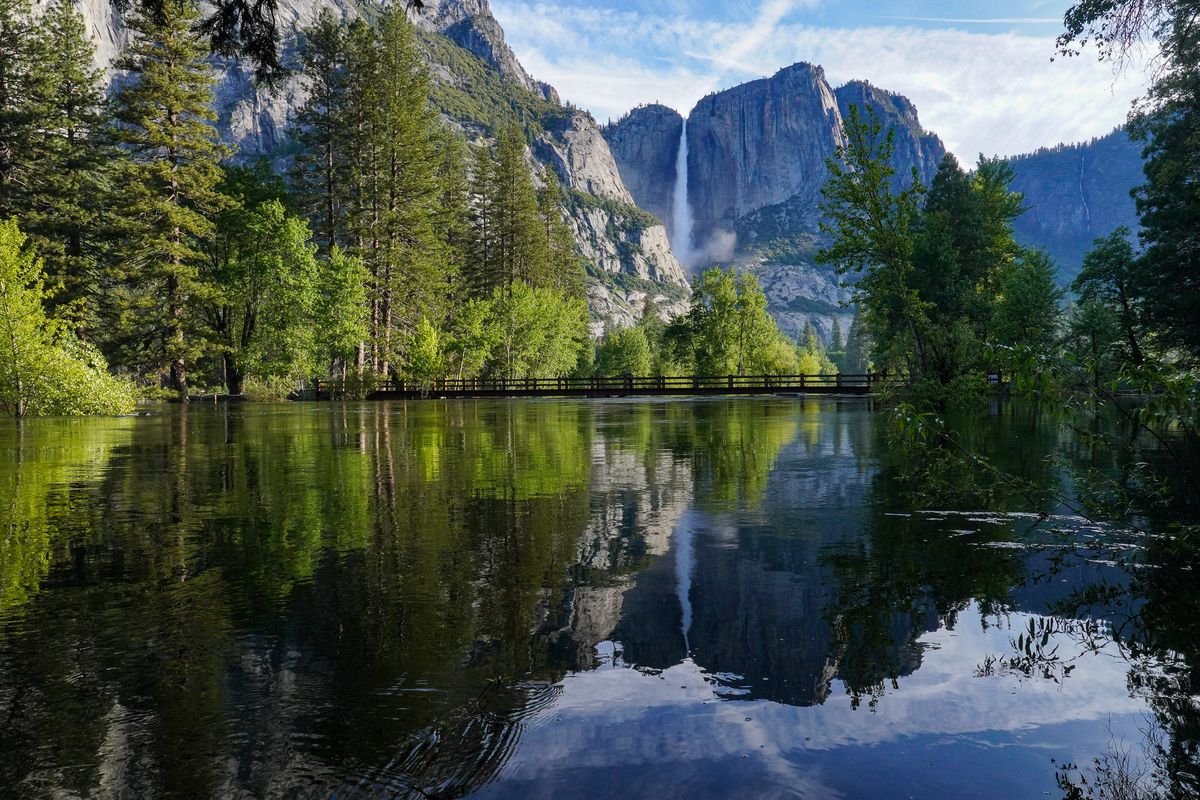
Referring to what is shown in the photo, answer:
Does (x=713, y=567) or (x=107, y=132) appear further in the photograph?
(x=107, y=132)

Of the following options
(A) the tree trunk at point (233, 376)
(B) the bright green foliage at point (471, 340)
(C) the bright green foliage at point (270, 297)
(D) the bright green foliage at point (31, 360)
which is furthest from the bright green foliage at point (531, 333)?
(D) the bright green foliage at point (31, 360)

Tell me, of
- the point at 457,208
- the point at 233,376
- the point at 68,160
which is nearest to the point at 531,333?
the point at 457,208

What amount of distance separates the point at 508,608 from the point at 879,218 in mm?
24365

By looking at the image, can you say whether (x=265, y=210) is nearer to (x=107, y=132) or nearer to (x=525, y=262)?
(x=107, y=132)

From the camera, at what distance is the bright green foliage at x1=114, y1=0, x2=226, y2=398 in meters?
44.8

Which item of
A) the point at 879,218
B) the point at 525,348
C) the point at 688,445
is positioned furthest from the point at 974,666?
the point at 525,348

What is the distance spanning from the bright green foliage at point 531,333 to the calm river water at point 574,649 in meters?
61.9

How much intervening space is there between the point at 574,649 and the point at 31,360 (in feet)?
99.3

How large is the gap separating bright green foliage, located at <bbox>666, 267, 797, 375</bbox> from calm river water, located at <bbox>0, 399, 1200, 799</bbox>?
68508 mm

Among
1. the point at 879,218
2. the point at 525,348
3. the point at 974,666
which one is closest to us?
the point at 974,666

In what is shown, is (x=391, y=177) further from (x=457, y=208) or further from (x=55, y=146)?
(x=55, y=146)

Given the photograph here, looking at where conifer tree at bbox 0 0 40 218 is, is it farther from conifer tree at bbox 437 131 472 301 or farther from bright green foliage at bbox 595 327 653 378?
bright green foliage at bbox 595 327 653 378

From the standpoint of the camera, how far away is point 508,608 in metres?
4.94

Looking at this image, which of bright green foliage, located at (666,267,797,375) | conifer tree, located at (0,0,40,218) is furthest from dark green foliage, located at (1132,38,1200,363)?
conifer tree, located at (0,0,40,218)
